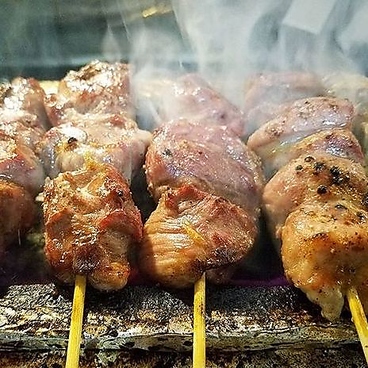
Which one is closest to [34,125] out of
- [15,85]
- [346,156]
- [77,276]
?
[15,85]

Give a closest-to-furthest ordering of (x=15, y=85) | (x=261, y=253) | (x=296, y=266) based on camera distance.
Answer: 1. (x=296, y=266)
2. (x=261, y=253)
3. (x=15, y=85)

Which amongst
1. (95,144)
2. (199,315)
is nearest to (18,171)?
(95,144)

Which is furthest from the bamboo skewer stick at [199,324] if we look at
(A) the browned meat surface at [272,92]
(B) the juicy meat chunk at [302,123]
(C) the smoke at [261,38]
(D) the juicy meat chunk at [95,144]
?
(C) the smoke at [261,38]

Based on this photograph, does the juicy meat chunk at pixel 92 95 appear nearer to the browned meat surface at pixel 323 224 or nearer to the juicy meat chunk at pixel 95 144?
the juicy meat chunk at pixel 95 144

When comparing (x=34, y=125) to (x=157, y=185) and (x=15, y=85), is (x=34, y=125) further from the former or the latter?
(x=157, y=185)

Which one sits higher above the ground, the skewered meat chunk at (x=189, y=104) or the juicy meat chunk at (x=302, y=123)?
the skewered meat chunk at (x=189, y=104)

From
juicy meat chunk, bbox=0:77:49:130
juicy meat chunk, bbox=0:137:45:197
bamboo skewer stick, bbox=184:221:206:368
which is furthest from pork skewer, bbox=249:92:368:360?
juicy meat chunk, bbox=0:77:49:130
